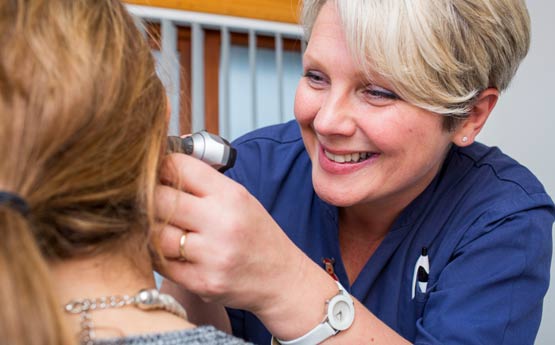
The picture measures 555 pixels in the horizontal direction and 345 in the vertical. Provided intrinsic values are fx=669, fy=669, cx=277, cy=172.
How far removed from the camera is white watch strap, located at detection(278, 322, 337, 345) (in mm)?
844

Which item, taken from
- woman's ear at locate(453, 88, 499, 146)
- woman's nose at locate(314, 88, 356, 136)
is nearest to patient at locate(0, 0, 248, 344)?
woman's nose at locate(314, 88, 356, 136)

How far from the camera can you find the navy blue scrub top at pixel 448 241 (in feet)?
3.13

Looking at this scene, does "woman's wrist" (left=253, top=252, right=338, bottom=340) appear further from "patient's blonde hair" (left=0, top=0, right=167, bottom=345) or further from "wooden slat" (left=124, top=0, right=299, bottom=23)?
"wooden slat" (left=124, top=0, right=299, bottom=23)

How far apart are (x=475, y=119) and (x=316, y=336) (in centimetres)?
47

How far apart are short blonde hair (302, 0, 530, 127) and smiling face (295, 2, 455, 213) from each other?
0.08 feet

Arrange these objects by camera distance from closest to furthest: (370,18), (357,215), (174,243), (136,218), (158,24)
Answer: (136,218) < (174,243) < (370,18) < (357,215) < (158,24)

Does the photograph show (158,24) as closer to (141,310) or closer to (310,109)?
(310,109)

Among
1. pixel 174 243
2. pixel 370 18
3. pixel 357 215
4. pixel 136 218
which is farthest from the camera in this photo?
pixel 357 215

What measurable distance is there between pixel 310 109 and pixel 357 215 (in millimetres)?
248

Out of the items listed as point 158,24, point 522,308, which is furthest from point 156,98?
point 158,24

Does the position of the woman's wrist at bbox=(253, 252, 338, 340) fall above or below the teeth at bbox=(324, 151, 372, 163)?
below

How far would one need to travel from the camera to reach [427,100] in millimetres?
980

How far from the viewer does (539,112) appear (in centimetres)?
209

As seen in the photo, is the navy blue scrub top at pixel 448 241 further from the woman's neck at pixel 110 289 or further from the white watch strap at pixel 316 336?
the woman's neck at pixel 110 289
